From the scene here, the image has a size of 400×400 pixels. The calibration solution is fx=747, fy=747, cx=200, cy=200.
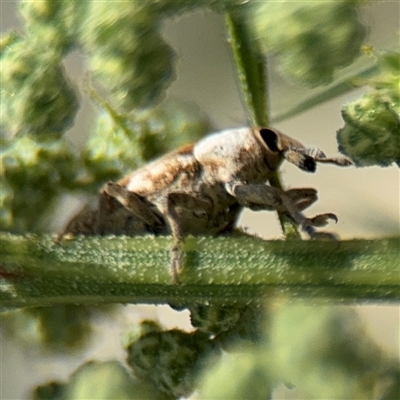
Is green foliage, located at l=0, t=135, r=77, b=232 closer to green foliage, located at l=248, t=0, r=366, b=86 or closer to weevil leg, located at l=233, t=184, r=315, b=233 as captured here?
weevil leg, located at l=233, t=184, r=315, b=233

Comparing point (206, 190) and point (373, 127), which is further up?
point (206, 190)

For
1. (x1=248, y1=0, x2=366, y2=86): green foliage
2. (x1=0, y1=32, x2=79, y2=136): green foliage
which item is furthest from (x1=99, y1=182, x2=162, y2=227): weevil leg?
(x1=248, y1=0, x2=366, y2=86): green foliage

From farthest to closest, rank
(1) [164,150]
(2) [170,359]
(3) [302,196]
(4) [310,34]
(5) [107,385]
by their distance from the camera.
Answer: (1) [164,150] → (3) [302,196] → (2) [170,359] → (5) [107,385] → (4) [310,34]

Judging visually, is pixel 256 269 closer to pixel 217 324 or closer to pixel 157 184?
pixel 217 324

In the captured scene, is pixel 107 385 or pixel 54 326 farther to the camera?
pixel 54 326

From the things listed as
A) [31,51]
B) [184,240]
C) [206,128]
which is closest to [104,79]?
[31,51]

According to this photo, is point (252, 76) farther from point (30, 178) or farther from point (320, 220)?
point (30, 178)

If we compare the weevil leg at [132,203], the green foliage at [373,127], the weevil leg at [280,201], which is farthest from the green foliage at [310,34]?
the weevil leg at [132,203]

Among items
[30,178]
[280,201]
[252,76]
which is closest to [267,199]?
[280,201]

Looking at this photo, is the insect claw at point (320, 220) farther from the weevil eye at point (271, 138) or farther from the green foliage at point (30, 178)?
the green foliage at point (30, 178)
